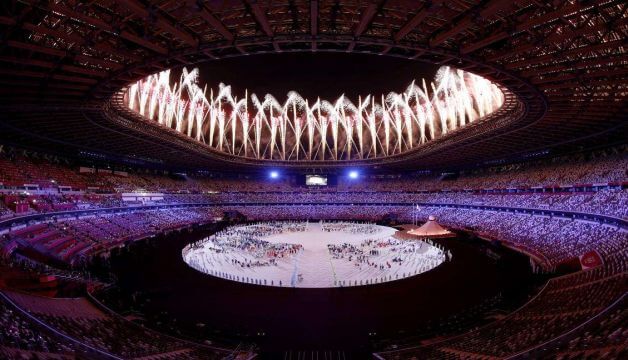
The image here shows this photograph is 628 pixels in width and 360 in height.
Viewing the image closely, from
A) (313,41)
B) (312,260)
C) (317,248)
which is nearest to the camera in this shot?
(313,41)

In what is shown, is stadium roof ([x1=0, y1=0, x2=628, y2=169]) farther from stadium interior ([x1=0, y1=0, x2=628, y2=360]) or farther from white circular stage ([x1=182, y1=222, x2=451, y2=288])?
white circular stage ([x1=182, y1=222, x2=451, y2=288])

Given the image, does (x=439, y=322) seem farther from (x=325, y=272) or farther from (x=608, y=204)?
(x=608, y=204)

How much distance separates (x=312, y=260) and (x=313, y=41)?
2478cm

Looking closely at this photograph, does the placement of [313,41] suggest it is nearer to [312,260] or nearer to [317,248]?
[312,260]

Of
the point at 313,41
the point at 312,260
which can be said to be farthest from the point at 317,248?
the point at 313,41

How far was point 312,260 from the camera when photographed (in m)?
36.3

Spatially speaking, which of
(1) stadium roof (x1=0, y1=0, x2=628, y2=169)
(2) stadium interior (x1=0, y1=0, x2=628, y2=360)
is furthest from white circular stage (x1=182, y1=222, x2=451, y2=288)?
(1) stadium roof (x1=0, y1=0, x2=628, y2=169)

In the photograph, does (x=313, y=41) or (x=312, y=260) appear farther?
(x=312, y=260)

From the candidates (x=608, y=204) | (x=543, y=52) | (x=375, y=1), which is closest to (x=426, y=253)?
(x=608, y=204)

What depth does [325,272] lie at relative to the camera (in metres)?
31.5

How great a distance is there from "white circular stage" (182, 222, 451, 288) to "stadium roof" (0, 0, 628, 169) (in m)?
16.6

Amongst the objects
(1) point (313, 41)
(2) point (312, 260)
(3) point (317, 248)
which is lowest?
(2) point (312, 260)

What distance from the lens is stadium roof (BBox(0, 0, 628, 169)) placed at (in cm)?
1308

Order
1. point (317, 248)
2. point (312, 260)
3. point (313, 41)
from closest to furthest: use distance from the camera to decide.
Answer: point (313, 41)
point (312, 260)
point (317, 248)
